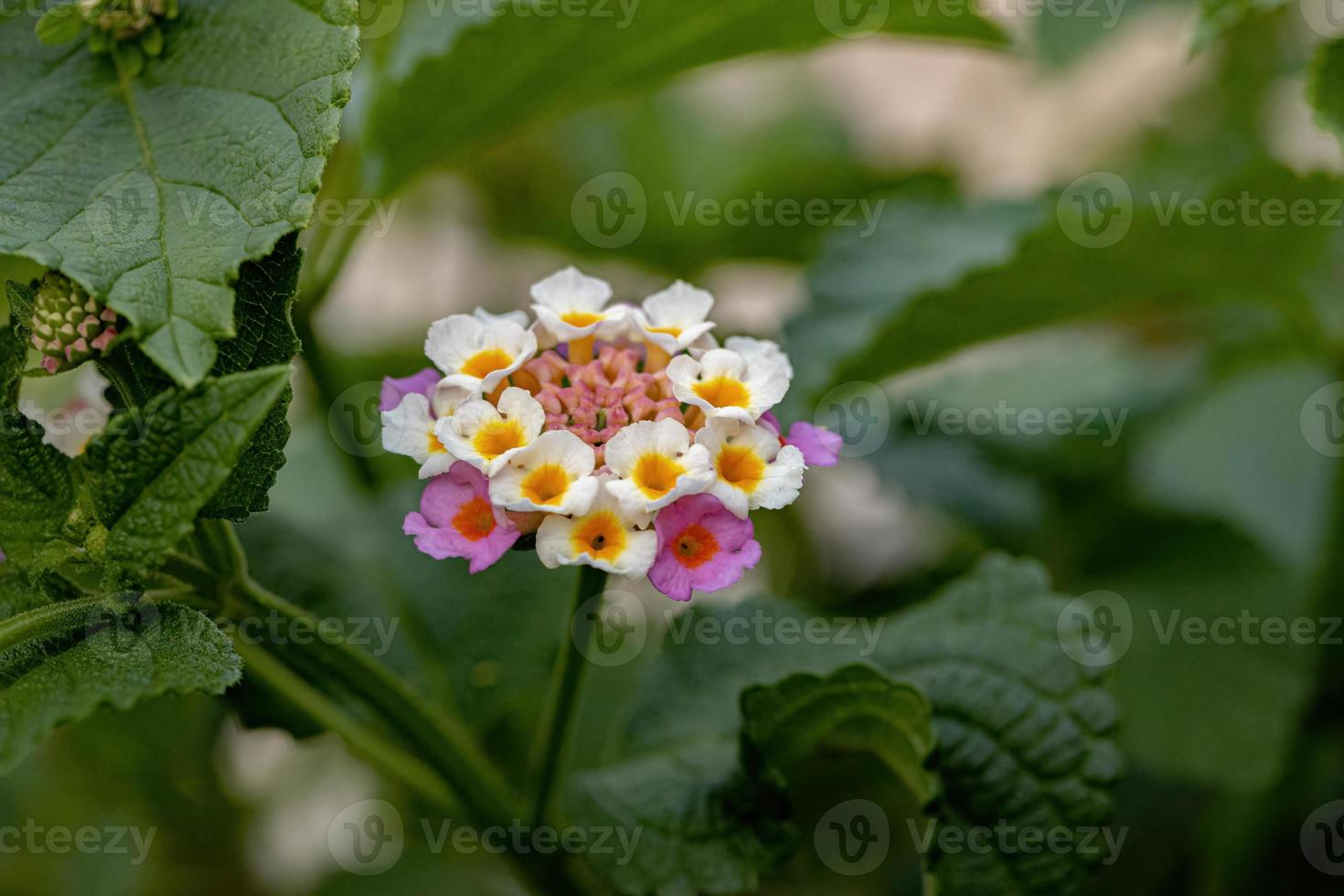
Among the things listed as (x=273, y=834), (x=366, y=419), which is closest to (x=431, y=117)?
(x=366, y=419)

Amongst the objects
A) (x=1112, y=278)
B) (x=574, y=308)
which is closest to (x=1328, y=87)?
(x=1112, y=278)

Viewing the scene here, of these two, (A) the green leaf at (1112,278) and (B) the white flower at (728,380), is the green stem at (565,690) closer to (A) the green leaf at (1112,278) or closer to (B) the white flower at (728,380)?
(B) the white flower at (728,380)

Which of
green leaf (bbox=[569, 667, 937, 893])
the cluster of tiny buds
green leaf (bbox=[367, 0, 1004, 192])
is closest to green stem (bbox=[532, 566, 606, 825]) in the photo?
green leaf (bbox=[569, 667, 937, 893])

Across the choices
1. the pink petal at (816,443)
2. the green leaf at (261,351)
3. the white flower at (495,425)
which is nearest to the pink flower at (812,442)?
the pink petal at (816,443)

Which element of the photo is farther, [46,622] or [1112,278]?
[1112,278]

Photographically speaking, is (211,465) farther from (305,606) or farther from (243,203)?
(305,606)

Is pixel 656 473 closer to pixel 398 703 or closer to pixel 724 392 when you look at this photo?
pixel 724 392
